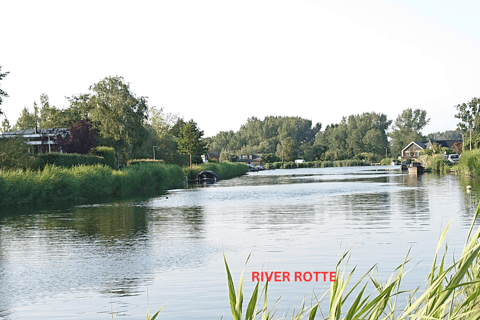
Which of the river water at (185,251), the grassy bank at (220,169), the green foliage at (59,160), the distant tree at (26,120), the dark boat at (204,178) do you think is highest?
the distant tree at (26,120)

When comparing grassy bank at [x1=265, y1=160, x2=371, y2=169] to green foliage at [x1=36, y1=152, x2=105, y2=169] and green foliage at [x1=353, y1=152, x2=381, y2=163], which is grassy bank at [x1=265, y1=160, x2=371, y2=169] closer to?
green foliage at [x1=353, y1=152, x2=381, y2=163]

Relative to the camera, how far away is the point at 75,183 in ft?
132

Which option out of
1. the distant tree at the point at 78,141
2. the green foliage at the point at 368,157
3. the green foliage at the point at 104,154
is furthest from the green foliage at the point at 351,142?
the green foliage at the point at 104,154

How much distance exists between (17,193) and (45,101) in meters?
86.2

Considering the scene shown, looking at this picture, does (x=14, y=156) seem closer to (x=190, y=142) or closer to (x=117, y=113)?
(x=117, y=113)

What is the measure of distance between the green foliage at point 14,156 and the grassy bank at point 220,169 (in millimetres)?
37210

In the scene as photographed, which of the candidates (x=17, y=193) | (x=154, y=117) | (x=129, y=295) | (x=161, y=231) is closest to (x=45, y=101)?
(x=154, y=117)

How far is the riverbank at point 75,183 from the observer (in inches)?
1373

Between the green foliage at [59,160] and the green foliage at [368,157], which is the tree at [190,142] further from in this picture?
the green foliage at [368,157]

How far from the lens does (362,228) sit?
69.1 ft

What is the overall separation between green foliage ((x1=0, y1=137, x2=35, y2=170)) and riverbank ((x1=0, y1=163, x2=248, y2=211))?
1.31m

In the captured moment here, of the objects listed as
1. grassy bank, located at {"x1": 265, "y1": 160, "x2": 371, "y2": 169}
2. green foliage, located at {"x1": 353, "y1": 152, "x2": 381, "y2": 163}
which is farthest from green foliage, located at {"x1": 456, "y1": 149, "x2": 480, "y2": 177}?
green foliage, located at {"x1": 353, "y1": 152, "x2": 381, "y2": 163}

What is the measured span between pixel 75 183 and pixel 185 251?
1021 inches

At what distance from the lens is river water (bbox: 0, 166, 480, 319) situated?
1082 cm
